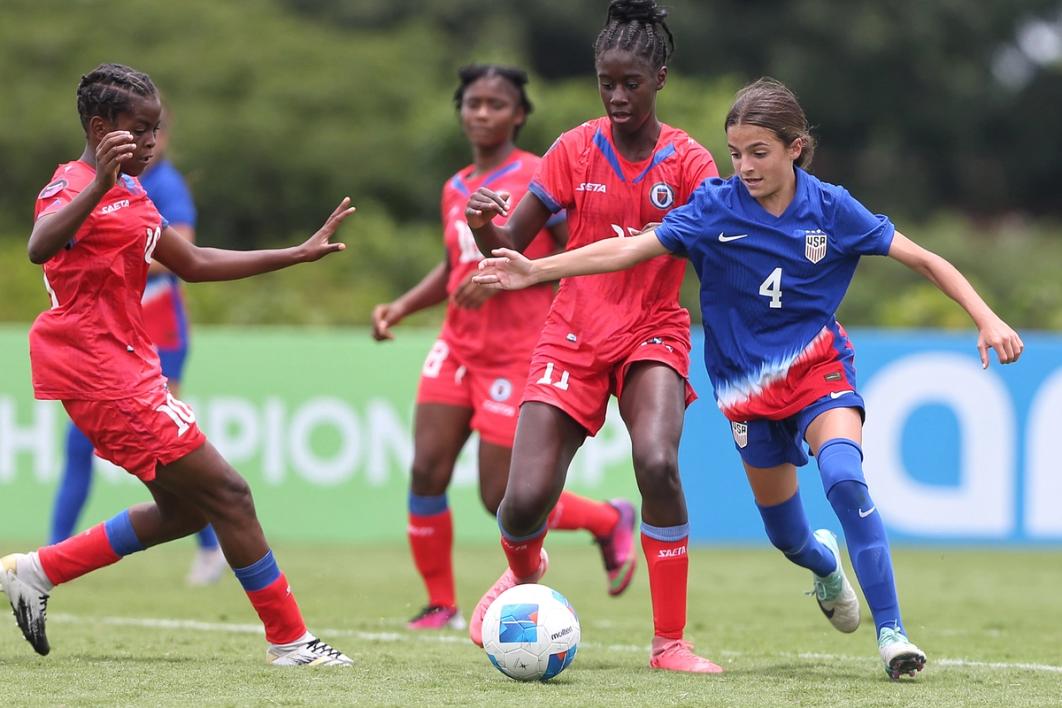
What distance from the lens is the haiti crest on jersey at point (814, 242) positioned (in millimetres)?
5836

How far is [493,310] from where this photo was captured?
7.72 meters

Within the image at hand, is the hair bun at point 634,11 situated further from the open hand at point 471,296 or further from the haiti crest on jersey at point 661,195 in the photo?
the open hand at point 471,296

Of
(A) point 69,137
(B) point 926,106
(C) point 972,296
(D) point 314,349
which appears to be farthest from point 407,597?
(B) point 926,106

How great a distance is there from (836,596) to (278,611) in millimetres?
2179

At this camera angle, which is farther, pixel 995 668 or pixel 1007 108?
pixel 1007 108

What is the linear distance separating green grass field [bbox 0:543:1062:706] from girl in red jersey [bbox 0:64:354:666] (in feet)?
1.04

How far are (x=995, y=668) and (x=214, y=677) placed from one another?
2826mm

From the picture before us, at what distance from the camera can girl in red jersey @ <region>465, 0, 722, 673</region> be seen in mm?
6035

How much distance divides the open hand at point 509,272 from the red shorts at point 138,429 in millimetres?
1172

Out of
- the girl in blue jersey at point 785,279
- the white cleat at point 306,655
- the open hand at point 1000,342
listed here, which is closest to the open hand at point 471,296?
the girl in blue jersey at point 785,279

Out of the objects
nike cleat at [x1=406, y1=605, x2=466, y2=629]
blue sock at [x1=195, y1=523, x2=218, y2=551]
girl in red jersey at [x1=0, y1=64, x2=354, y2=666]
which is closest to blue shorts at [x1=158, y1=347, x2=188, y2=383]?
blue sock at [x1=195, y1=523, x2=218, y2=551]

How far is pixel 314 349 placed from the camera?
12172 millimetres

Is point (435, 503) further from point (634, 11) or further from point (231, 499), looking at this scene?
point (634, 11)

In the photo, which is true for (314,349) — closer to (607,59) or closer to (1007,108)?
(607,59)
